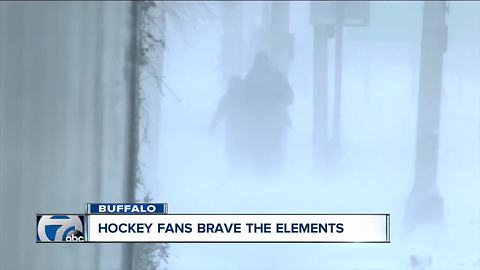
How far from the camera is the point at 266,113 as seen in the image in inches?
62.3

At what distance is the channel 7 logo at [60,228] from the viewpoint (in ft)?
4.66

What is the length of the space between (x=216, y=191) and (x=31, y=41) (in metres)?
0.63

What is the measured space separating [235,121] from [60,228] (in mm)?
547

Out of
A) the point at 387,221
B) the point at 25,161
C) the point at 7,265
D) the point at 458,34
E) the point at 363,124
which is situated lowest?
the point at 7,265

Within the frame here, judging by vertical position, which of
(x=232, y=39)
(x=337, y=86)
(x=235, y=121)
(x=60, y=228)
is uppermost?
(x=232, y=39)

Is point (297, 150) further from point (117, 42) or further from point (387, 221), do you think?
point (117, 42)

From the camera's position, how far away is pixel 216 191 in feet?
5.13

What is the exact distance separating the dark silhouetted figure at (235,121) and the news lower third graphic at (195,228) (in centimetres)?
18

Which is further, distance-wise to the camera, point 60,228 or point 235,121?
point 235,121

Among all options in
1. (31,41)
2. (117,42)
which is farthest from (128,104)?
(31,41)

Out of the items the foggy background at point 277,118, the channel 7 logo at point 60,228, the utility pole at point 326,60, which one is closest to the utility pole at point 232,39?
the foggy background at point 277,118

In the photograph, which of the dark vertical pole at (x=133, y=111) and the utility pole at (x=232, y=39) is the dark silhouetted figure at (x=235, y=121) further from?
the dark vertical pole at (x=133, y=111)

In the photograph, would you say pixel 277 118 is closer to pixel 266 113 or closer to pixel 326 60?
pixel 266 113

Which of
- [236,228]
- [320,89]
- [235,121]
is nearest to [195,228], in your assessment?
[236,228]
